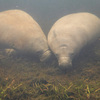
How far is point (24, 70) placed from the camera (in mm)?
5914

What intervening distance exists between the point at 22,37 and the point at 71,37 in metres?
2.50

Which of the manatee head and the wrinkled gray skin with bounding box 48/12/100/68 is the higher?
the wrinkled gray skin with bounding box 48/12/100/68

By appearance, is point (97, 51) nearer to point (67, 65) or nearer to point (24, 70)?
point (67, 65)

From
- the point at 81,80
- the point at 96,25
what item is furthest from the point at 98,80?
the point at 96,25

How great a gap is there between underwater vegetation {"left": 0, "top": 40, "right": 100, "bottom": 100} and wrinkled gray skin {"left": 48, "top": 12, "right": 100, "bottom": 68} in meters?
0.52

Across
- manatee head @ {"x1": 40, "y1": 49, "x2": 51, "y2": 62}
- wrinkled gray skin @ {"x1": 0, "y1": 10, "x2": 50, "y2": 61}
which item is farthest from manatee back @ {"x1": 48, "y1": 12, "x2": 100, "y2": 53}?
wrinkled gray skin @ {"x1": 0, "y1": 10, "x2": 50, "y2": 61}

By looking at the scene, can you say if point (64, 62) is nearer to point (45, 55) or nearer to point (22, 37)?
point (45, 55)

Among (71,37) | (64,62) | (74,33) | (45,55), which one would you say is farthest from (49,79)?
(74,33)

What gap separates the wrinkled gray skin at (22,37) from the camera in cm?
686

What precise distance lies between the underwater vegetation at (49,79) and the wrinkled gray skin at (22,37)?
0.52 metres

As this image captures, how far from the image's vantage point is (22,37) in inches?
275

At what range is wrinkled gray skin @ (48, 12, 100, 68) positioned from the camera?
609 cm

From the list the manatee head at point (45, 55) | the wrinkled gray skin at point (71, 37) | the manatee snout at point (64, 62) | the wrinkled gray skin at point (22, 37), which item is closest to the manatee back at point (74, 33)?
the wrinkled gray skin at point (71, 37)

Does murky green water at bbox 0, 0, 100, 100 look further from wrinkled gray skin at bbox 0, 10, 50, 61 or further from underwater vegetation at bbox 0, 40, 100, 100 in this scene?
wrinkled gray skin at bbox 0, 10, 50, 61
